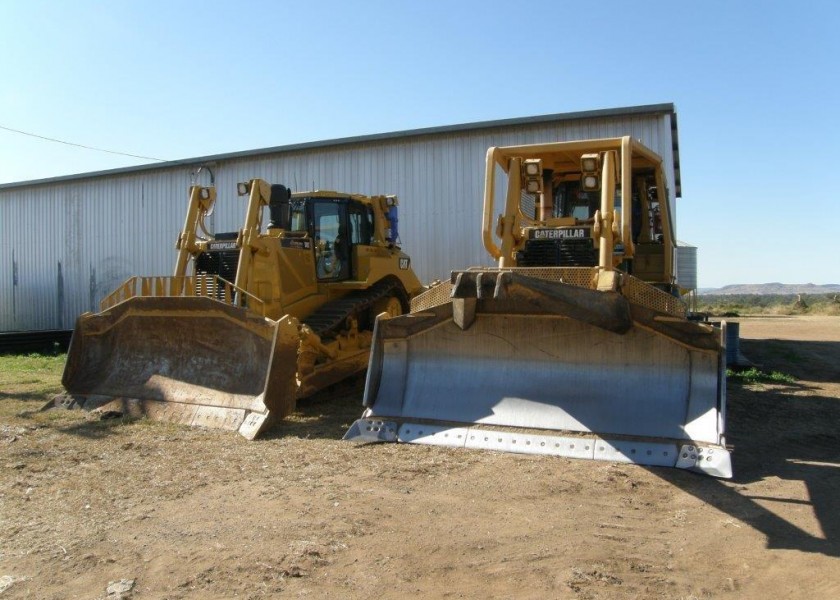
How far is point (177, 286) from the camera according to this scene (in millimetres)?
8453

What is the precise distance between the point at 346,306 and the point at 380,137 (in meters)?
7.12

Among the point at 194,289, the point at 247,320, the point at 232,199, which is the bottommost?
the point at 247,320

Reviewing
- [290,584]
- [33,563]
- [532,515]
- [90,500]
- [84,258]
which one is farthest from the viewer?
[84,258]

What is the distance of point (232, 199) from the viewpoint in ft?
57.0

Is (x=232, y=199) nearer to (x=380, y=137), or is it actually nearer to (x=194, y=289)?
(x=380, y=137)

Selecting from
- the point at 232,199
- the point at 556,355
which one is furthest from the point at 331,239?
the point at 232,199

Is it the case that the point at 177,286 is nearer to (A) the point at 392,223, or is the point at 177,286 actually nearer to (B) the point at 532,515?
(A) the point at 392,223

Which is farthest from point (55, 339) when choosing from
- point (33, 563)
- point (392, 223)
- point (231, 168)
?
point (33, 563)

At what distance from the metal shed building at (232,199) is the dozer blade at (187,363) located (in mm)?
7883

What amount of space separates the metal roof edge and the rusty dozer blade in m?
8.31

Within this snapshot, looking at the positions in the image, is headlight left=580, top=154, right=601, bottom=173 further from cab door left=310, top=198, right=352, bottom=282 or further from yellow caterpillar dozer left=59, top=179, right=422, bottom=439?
cab door left=310, top=198, right=352, bottom=282

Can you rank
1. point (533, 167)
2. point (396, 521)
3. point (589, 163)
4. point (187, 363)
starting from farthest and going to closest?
point (187, 363) → point (533, 167) → point (589, 163) → point (396, 521)

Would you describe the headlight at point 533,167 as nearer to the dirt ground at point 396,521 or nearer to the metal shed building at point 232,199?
the dirt ground at point 396,521

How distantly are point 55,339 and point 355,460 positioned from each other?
15428 mm
